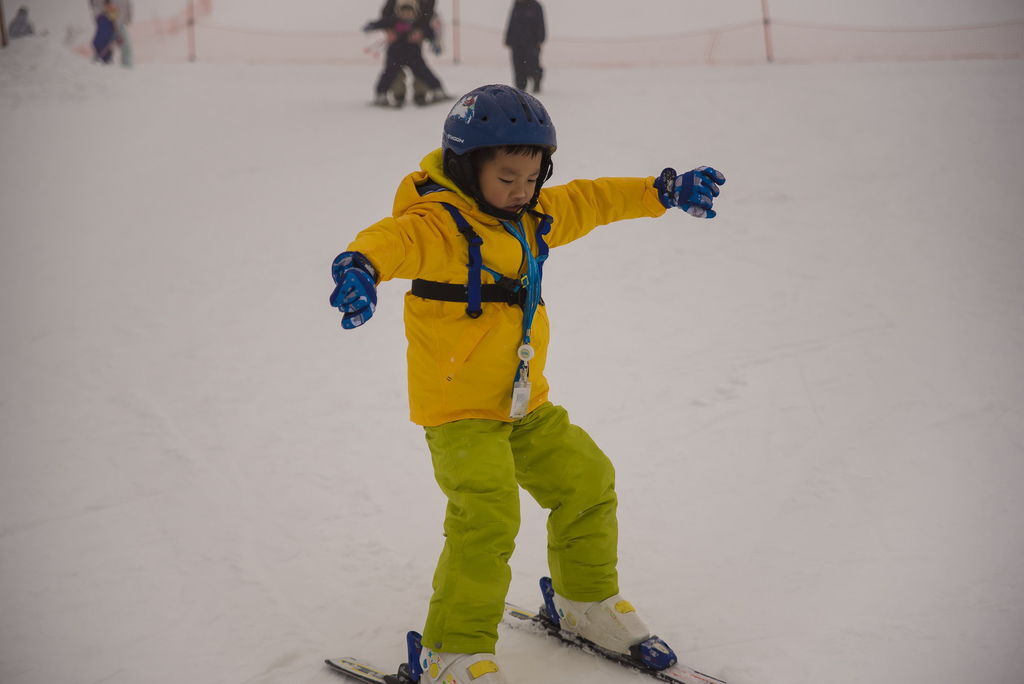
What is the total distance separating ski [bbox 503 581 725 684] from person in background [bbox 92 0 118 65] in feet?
39.4

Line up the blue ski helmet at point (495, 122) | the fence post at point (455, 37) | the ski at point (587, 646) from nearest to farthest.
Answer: the blue ski helmet at point (495, 122) < the ski at point (587, 646) < the fence post at point (455, 37)

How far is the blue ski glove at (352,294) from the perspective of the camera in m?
2.00

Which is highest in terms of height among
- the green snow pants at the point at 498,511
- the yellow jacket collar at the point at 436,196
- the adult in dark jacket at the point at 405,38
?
the adult in dark jacket at the point at 405,38

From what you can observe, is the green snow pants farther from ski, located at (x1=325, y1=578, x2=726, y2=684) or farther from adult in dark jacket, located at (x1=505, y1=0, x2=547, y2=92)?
adult in dark jacket, located at (x1=505, y1=0, x2=547, y2=92)

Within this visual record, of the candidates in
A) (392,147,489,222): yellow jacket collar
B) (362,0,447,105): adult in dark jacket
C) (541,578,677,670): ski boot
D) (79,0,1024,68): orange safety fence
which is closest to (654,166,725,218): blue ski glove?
(392,147,489,222): yellow jacket collar

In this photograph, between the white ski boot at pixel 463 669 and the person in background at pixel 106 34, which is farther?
the person in background at pixel 106 34

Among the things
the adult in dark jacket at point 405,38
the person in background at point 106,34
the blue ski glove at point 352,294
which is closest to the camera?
the blue ski glove at point 352,294

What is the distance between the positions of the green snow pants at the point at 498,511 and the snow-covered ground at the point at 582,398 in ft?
1.03

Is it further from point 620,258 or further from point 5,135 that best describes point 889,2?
point 5,135

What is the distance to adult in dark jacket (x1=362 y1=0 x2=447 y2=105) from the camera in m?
10.4

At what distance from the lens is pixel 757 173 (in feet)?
26.5

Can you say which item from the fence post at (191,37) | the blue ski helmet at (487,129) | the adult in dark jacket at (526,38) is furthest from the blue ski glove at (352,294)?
the fence post at (191,37)

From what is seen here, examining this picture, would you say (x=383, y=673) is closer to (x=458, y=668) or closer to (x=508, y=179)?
(x=458, y=668)

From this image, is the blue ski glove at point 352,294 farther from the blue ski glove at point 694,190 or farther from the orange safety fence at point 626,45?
the orange safety fence at point 626,45
